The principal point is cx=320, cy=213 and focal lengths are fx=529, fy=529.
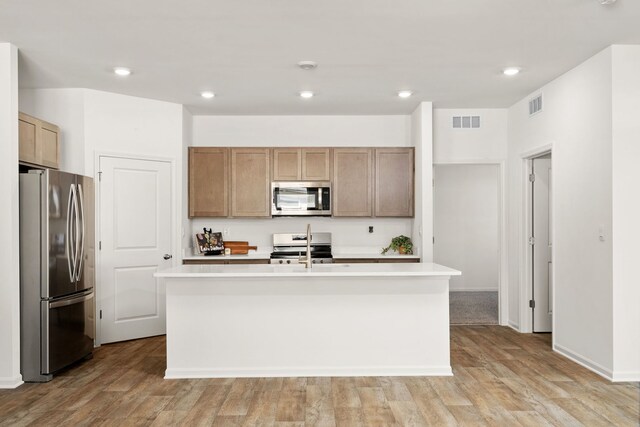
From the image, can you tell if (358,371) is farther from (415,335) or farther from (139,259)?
(139,259)

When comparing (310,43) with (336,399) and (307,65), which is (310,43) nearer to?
(307,65)

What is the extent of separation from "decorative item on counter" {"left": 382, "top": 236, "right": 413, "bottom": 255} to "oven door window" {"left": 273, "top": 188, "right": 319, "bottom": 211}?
1066mm

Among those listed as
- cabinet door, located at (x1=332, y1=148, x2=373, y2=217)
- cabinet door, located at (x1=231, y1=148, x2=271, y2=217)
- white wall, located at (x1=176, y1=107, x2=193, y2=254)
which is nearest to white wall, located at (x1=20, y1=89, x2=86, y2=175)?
white wall, located at (x1=176, y1=107, x2=193, y2=254)

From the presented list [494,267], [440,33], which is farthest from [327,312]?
[494,267]

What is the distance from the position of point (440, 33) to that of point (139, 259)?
385 cm

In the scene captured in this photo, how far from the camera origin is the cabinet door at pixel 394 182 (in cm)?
638

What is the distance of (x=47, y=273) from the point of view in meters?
4.20

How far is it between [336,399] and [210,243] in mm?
3103

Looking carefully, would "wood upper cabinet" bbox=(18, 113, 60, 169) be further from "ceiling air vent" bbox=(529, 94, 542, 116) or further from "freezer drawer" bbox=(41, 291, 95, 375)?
"ceiling air vent" bbox=(529, 94, 542, 116)

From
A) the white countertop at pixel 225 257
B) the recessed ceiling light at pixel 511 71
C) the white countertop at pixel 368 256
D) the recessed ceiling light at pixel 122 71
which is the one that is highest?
the recessed ceiling light at pixel 122 71

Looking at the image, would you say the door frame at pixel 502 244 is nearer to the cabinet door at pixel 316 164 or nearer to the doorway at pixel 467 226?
the cabinet door at pixel 316 164

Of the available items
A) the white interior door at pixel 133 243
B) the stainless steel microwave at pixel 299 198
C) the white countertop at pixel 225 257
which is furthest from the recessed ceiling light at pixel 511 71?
the white interior door at pixel 133 243

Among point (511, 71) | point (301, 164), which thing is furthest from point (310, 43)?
point (301, 164)

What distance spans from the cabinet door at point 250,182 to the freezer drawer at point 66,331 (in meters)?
2.07
